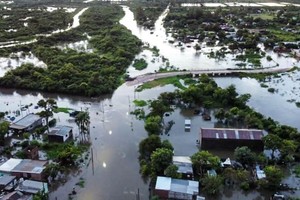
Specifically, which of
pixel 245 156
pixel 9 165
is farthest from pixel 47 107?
pixel 245 156

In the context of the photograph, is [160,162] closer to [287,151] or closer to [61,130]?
[287,151]

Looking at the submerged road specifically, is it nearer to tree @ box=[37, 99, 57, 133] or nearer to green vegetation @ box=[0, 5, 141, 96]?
green vegetation @ box=[0, 5, 141, 96]

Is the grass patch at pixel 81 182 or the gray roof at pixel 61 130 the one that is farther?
the gray roof at pixel 61 130

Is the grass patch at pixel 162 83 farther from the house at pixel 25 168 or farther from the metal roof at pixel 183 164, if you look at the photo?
the house at pixel 25 168

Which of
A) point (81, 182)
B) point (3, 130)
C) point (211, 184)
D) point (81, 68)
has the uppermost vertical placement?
point (81, 68)

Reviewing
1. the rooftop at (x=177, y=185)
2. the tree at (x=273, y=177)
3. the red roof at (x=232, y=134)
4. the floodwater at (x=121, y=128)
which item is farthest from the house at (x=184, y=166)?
the tree at (x=273, y=177)

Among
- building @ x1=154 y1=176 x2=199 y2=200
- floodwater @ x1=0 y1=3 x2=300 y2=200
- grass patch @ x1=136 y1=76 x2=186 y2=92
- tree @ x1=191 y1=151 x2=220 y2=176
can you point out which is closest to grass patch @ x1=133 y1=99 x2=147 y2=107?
floodwater @ x1=0 y1=3 x2=300 y2=200
